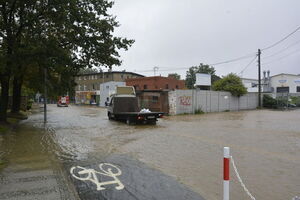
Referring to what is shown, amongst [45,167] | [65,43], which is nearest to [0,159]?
[45,167]

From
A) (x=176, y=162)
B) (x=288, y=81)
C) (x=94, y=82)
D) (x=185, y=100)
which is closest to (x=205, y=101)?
(x=185, y=100)

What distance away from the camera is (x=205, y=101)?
31.0 m

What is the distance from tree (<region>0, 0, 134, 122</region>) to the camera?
12.9m

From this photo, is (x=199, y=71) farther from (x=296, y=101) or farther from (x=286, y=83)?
(x=296, y=101)

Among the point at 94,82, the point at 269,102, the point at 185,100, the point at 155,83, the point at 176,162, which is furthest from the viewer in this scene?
the point at 94,82

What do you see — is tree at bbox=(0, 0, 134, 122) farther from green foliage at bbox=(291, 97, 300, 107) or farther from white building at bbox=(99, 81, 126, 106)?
green foliage at bbox=(291, 97, 300, 107)

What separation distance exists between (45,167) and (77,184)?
1.66 meters

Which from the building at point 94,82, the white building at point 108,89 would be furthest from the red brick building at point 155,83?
the building at point 94,82

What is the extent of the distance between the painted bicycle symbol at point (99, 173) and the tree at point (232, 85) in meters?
32.4

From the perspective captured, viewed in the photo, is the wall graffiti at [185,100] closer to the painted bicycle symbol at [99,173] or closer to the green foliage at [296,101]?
the painted bicycle symbol at [99,173]

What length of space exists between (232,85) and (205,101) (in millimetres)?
7784

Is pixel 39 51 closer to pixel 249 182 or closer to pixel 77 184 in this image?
pixel 77 184

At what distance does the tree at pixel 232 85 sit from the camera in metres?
36.2

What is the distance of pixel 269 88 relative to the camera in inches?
2452
